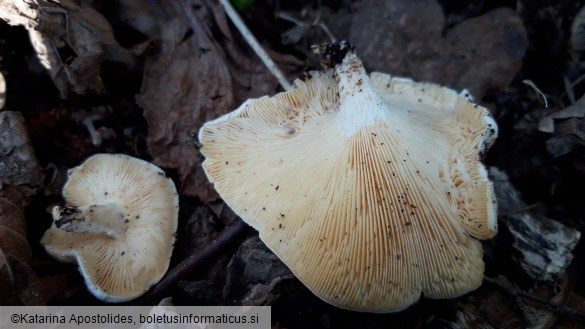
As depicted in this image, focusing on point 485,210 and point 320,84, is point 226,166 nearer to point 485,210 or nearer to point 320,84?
point 320,84

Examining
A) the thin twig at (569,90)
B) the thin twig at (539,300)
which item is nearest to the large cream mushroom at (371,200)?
the thin twig at (539,300)

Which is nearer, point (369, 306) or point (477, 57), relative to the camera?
point (369, 306)

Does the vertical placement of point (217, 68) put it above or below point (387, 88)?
above

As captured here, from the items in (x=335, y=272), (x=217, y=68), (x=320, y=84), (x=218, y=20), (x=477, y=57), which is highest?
(x=218, y=20)

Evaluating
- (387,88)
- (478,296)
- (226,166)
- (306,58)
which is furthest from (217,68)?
(478,296)

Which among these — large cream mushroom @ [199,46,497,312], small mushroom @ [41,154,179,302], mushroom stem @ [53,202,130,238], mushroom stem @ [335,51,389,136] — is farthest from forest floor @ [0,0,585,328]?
mushroom stem @ [335,51,389,136]

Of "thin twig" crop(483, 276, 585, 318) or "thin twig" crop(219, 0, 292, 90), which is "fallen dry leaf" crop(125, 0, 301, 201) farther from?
"thin twig" crop(483, 276, 585, 318)
